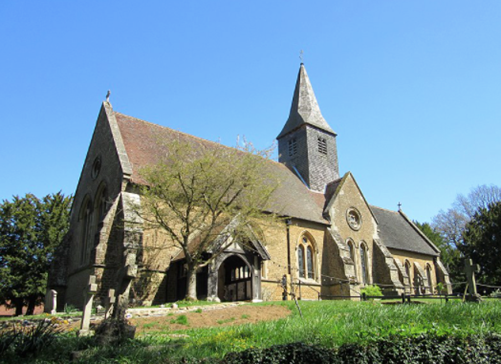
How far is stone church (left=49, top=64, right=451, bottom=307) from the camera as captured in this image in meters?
18.3

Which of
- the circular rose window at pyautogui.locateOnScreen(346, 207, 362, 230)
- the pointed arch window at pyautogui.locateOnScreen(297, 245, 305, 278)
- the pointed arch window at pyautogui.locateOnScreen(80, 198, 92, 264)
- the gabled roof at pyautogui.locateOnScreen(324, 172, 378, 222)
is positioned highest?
the gabled roof at pyautogui.locateOnScreen(324, 172, 378, 222)

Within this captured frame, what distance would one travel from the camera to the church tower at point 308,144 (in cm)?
3083

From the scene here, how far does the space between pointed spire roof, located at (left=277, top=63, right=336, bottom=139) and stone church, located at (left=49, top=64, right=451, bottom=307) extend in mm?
109

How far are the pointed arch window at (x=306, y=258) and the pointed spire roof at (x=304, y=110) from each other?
10.6 meters

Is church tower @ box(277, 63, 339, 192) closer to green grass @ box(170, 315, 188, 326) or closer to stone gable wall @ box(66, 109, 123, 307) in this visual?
stone gable wall @ box(66, 109, 123, 307)

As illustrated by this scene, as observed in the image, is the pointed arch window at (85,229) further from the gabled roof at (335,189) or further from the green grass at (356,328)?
the gabled roof at (335,189)

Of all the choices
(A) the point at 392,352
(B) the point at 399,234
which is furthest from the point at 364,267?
(A) the point at 392,352

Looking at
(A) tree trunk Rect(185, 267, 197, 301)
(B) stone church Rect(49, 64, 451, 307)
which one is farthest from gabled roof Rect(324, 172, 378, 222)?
(A) tree trunk Rect(185, 267, 197, 301)

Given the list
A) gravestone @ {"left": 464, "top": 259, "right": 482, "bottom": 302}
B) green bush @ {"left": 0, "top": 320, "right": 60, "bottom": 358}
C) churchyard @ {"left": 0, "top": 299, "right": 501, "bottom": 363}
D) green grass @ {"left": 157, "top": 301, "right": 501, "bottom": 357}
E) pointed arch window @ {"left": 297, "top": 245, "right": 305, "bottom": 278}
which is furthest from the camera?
pointed arch window @ {"left": 297, "top": 245, "right": 305, "bottom": 278}

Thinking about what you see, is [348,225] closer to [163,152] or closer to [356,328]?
[163,152]

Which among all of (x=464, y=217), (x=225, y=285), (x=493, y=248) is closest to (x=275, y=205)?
(x=225, y=285)

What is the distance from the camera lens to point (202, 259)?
19.0m

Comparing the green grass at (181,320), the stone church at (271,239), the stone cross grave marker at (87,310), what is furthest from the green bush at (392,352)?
the stone church at (271,239)

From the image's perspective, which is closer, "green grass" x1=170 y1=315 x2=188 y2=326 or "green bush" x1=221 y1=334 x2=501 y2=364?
"green bush" x1=221 y1=334 x2=501 y2=364
